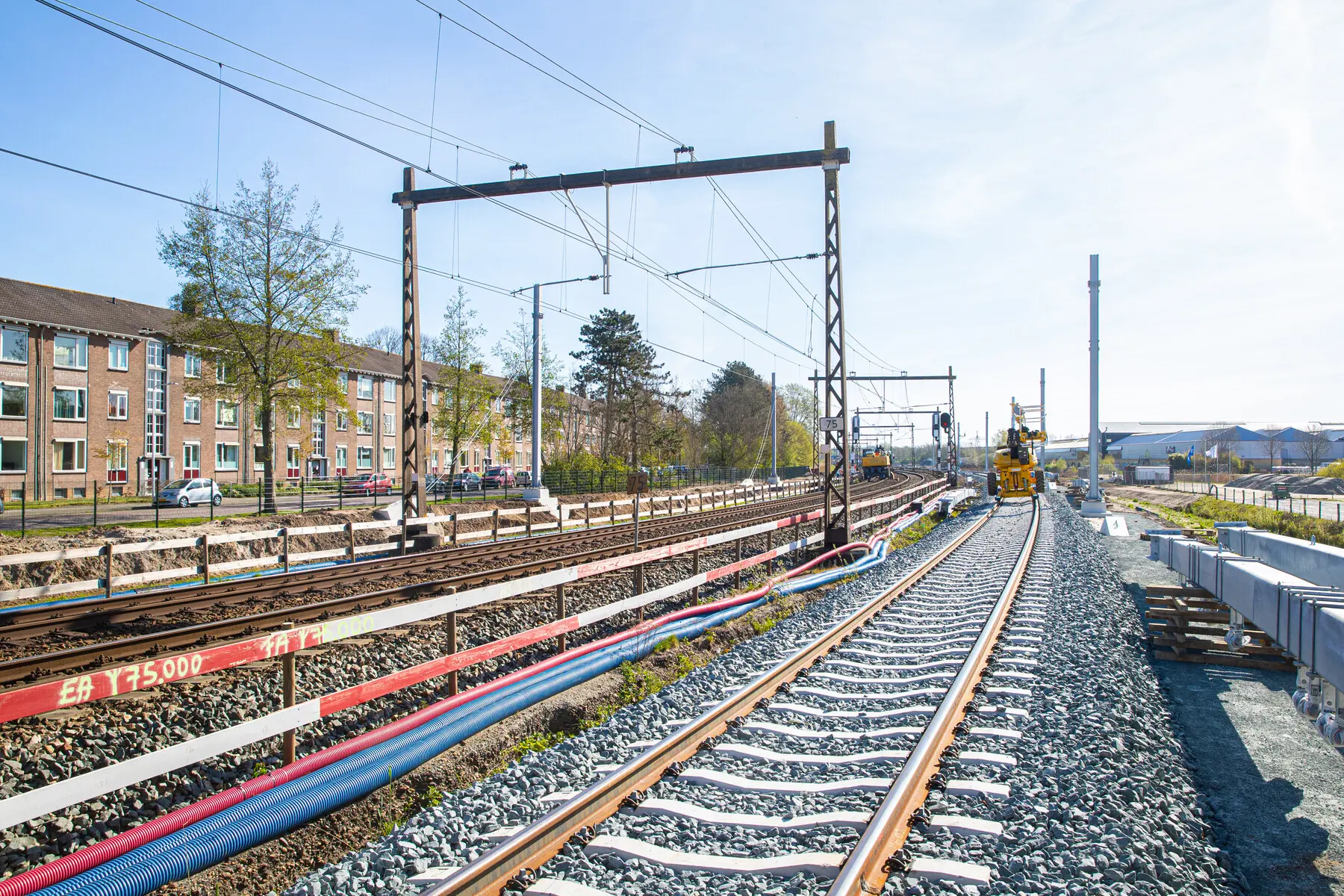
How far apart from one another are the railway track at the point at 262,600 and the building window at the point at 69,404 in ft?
108

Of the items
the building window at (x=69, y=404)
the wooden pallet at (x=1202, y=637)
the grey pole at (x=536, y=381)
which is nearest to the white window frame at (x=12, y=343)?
the building window at (x=69, y=404)

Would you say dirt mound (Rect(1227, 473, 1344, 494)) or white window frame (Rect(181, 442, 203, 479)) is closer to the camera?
dirt mound (Rect(1227, 473, 1344, 494))

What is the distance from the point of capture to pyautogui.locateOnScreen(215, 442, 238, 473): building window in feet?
156

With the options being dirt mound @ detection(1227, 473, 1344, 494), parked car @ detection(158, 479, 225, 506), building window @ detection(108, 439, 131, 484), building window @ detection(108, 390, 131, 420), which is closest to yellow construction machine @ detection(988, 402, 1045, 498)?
dirt mound @ detection(1227, 473, 1344, 494)

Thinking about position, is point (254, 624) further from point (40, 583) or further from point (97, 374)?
point (97, 374)

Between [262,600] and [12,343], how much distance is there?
36.8 meters

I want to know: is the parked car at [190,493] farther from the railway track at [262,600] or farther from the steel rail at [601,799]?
the steel rail at [601,799]

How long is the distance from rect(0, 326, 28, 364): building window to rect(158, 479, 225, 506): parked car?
1006cm

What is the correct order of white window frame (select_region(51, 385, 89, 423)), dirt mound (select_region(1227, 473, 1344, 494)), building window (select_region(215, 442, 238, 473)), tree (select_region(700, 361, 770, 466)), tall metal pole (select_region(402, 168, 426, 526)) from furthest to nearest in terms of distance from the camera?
tree (select_region(700, 361, 770, 466)) < building window (select_region(215, 442, 238, 473)) < dirt mound (select_region(1227, 473, 1344, 494)) < white window frame (select_region(51, 385, 89, 423)) < tall metal pole (select_region(402, 168, 426, 526))

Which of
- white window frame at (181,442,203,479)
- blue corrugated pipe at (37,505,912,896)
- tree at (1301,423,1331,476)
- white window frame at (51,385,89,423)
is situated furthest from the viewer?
tree at (1301,423,1331,476)

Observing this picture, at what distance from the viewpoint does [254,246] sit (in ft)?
77.2

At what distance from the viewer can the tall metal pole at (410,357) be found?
16406mm

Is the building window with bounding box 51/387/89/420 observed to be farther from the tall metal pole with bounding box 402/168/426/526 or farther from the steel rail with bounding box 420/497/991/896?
the steel rail with bounding box 420/497/991/896

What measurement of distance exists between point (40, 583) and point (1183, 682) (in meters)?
18.7
